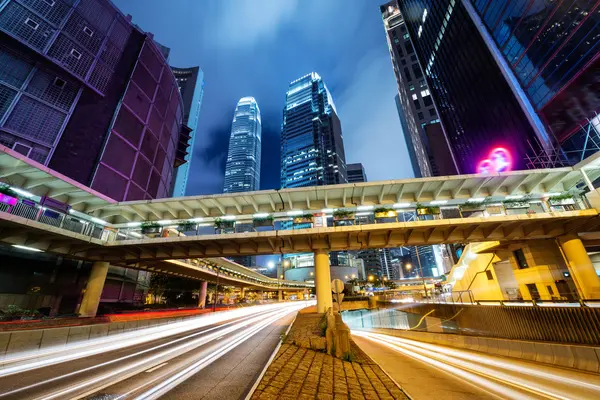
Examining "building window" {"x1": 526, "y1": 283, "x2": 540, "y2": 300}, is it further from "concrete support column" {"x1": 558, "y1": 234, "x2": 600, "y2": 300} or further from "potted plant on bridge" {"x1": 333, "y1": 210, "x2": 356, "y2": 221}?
"potted plant on bridge" {"x1": 333, "y1": 210, "x2": 356, "y2": 221}

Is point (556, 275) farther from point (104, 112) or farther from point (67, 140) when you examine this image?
point (104, 112)

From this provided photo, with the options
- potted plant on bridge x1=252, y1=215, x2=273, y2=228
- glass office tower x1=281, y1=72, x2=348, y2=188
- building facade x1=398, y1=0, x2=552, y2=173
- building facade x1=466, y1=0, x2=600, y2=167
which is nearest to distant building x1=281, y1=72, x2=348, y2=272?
glass office tower x1=281, y1=72, x2=348, y2=188

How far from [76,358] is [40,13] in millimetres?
47287

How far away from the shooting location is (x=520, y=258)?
24.7 meters

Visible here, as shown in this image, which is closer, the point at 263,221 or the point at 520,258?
the point at 263,221

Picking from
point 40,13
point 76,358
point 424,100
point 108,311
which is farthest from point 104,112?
point 424,100

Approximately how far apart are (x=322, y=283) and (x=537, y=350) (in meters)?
12.4

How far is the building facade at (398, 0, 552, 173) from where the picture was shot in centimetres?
4144

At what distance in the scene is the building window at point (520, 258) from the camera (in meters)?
24.2

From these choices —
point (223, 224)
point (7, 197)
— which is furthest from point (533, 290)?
point (7, 197)

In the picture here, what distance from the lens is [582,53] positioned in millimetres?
32281

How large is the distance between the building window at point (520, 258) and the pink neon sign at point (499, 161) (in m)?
23.9

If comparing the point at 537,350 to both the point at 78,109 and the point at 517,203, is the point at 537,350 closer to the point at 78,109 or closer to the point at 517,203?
the point at 517,203

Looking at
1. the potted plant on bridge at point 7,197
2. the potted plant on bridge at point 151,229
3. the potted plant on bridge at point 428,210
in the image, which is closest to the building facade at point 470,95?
the potted plant on bridge at point 428,210
